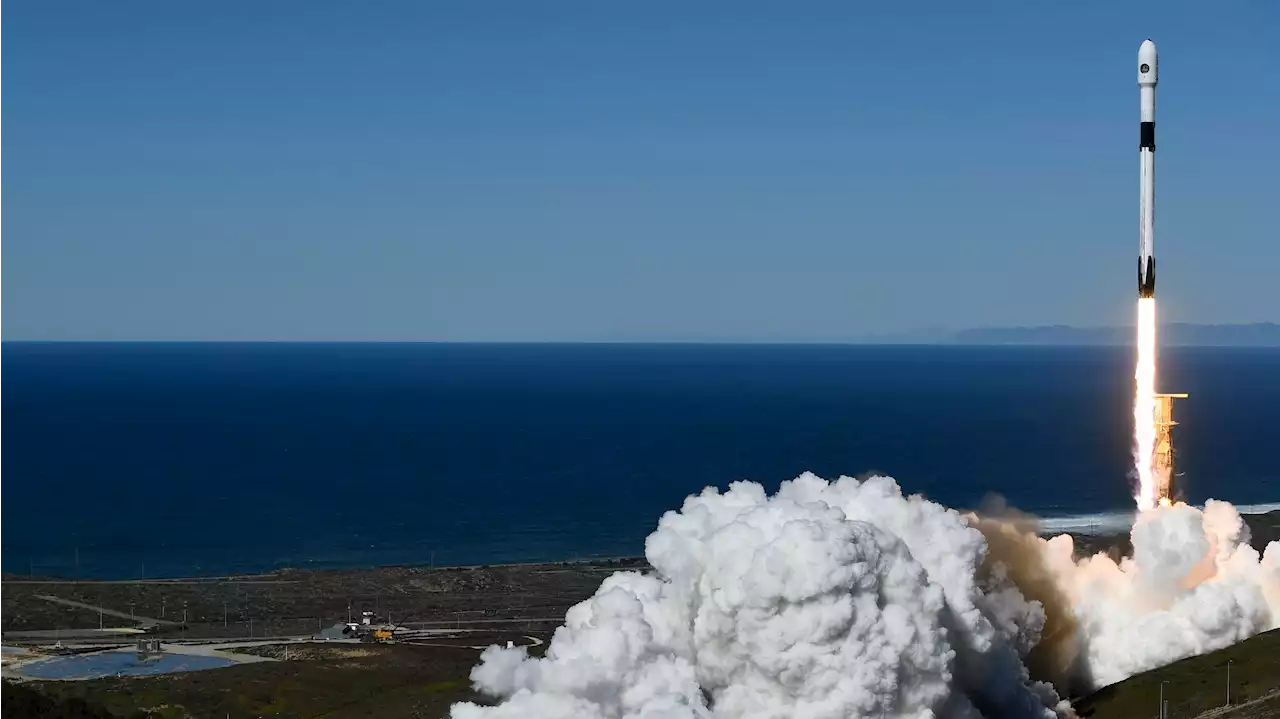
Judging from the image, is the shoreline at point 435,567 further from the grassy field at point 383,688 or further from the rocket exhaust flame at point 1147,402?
the rocket exhaust flame at point 1147,402

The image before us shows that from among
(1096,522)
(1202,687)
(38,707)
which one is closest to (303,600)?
(38,707)

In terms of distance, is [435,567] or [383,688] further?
[435,567]

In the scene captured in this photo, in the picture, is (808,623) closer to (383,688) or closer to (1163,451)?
(1163,451)

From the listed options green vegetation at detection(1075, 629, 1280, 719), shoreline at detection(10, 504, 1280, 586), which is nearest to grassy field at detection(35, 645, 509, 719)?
shoreline at detection(10, 504, 1280, 586)

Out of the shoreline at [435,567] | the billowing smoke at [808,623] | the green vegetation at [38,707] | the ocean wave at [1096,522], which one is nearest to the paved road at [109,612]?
the shoreline at [435,567]

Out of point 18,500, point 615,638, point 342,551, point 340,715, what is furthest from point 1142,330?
point 18,500

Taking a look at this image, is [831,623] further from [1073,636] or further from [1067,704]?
[1073,636]
